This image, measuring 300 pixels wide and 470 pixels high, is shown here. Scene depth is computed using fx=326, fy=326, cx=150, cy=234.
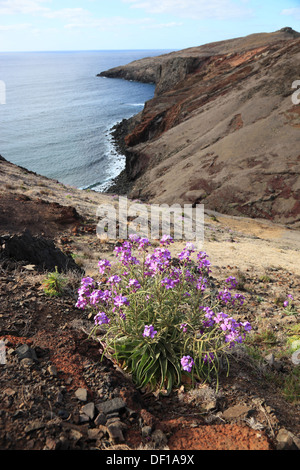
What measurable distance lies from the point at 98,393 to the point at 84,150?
4476cm

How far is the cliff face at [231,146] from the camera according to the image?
2233 centimetres

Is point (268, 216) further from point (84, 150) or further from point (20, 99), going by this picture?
point (20, 99)

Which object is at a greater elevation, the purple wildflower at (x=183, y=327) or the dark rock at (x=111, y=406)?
the purple wildflower at (x=183, y=327)

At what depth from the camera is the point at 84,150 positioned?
44.9 m

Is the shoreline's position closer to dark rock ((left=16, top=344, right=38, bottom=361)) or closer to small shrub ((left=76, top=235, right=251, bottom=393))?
small shrub ((left=76, top=235, right=251, bottom=393))

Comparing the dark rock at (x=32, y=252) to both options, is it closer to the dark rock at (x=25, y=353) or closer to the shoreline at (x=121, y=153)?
the dark rock at (x=25, y=353)

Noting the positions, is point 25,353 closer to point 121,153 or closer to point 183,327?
point 183,327

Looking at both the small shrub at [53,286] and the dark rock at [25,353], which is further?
the small shrub at [53,286]

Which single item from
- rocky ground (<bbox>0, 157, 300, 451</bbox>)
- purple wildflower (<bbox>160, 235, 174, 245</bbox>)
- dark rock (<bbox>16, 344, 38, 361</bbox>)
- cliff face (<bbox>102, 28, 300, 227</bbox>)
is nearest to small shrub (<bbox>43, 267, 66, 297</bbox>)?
rocky ground (<bbox>0, 157, 300, 451</bbox>)

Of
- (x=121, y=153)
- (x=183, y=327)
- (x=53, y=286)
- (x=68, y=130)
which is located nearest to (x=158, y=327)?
(x=183, y=327)

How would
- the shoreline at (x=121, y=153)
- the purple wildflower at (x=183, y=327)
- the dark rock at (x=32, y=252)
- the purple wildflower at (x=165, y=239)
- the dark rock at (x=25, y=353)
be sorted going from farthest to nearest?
the shoreline at (x=121, y=153) → the dark rock at (x=32, y=252) → the purple wildflower at (x=165, y=239) → the purple wildflower at (x=183, y=327) → the dark rock at (x=25, y=353)

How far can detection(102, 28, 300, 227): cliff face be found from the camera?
73.3 feet

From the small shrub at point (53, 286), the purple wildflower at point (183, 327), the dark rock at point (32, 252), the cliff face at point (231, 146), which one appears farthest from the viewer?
the cliff face at point (231, 146)

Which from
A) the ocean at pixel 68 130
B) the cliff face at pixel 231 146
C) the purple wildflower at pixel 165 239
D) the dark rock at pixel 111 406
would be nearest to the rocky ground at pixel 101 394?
the dark rock at pixel 111 406
